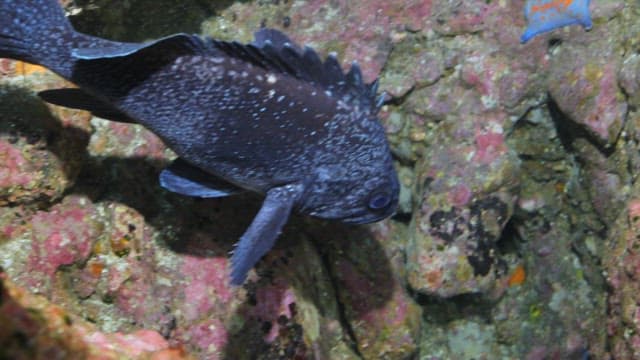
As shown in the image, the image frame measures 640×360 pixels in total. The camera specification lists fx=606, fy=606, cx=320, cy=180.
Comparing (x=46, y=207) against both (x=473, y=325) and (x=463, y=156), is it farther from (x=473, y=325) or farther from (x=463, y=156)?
(x=473, y=325)

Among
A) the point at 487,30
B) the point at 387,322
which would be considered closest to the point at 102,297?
the point at 387,322

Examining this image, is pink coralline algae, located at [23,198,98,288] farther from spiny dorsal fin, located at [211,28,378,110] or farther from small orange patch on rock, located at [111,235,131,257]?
spiny dorsal fin, located at [211,28,378,110]

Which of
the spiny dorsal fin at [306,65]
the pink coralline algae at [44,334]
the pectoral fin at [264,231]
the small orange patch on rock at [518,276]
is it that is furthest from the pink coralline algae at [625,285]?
the pink coralline algae at [44,334]

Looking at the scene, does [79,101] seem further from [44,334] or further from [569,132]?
[569,132]

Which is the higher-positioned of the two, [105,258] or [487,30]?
[487,30]

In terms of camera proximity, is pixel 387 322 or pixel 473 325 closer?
pixel 387 322

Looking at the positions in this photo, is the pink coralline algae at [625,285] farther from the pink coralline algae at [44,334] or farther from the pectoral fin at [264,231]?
the pink coralline algae at [44,334]

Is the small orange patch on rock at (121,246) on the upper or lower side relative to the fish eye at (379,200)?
lower
